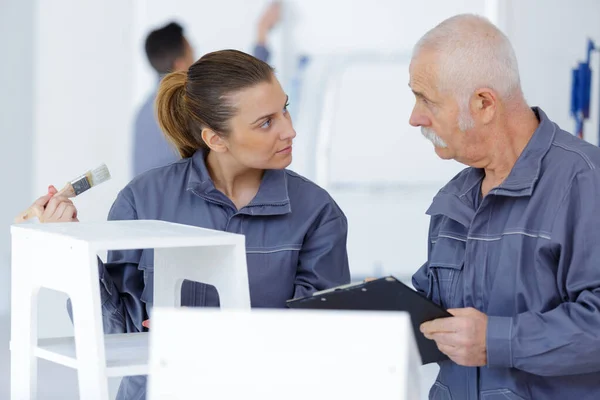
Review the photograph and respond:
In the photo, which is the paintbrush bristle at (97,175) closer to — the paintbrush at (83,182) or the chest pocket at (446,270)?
the paintbrush at (83,182)

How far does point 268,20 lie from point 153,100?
169cm

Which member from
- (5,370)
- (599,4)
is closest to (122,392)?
(5,370)

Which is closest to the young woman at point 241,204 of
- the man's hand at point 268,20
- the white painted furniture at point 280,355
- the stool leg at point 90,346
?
the stool leg at point 90,346

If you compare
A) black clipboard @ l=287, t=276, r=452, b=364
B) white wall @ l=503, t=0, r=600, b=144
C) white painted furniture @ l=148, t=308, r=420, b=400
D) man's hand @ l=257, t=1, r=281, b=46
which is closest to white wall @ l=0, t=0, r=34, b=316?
man's hand @ l=257, t=1, r=281, b=46

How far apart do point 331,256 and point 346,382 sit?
37.8 inches

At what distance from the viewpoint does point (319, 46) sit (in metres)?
5.49

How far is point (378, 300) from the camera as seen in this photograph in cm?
173

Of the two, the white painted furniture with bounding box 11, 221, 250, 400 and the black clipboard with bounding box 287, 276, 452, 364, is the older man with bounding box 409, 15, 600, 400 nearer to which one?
the black clipboard with bounding box 287, 276, 452, 364

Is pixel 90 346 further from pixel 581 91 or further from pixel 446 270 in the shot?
pixel 581 91

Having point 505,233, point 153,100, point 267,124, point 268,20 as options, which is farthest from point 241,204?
point 268,20

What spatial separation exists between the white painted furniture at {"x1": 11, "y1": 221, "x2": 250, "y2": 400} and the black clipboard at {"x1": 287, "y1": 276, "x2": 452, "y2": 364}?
14 cm

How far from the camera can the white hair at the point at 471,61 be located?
1.84 metres

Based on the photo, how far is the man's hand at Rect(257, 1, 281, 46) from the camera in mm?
5391

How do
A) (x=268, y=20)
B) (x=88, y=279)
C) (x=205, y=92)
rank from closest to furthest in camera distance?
1. (x=88, y=279)
2. (x=205, y=92)
3. (x=268, y=20)
